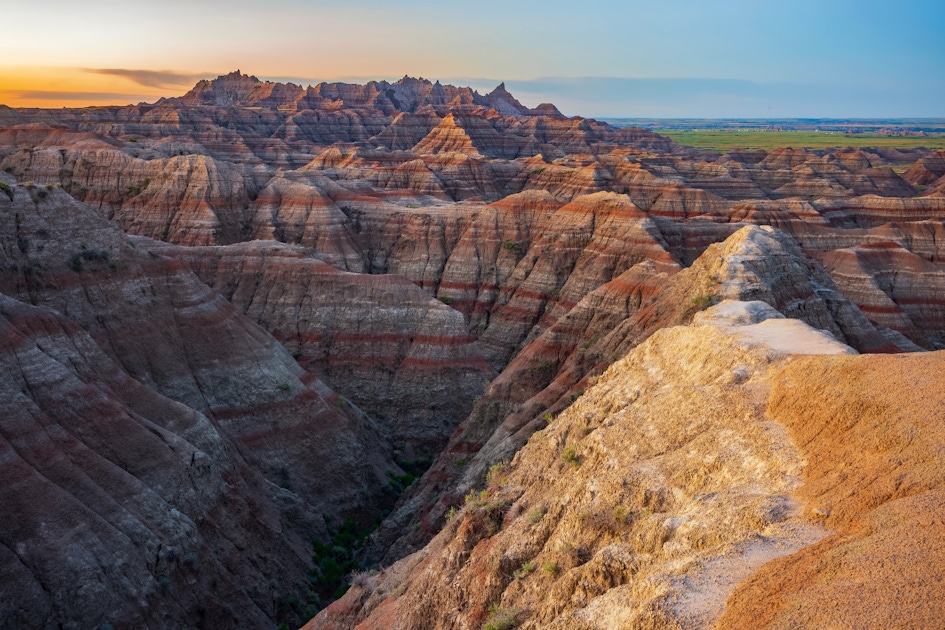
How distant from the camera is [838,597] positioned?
10328mm

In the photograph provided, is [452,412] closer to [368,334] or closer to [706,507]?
[368,334]

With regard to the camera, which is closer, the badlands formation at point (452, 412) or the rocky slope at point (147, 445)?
the badlands formation at point (452, 412)

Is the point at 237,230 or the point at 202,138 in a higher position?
the point at 202,138

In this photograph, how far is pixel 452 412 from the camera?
57.2 meters

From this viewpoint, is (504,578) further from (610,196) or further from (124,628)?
(610,196)

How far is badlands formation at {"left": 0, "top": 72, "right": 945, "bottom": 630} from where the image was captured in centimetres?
1384

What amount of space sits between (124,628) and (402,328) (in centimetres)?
3508

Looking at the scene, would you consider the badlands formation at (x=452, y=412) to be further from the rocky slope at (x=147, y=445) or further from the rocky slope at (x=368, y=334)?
the rocky slope at (x=368, y=334)

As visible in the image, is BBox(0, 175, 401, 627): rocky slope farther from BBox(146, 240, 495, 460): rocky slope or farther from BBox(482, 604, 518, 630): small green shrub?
BBox(482, 604, 518, 630): small green shrub

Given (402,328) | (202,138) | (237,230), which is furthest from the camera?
(202,138)

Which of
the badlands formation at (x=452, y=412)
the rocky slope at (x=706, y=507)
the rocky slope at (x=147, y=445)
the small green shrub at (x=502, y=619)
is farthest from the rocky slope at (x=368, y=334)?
the small green shrub at (x=502, y=619)

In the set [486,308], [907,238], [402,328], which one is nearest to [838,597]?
[402,328]

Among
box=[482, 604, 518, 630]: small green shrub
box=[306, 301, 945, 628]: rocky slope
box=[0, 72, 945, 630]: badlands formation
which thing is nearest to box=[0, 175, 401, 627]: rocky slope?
box=[0, 72, 945, 630]: badlands formation

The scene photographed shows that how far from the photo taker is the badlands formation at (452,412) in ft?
45.4
